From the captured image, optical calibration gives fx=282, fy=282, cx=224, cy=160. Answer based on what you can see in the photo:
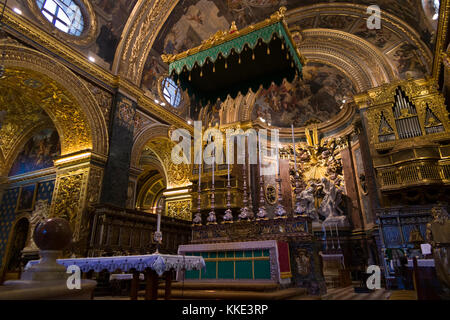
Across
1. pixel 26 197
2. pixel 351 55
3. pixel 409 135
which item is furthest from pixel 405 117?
pixel 26 197

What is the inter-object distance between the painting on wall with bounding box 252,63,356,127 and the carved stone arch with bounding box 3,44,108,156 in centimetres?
738

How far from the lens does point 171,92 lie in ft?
41.7

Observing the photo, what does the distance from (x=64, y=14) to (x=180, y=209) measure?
8.52 metres

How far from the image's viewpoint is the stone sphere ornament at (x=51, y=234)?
2.58m

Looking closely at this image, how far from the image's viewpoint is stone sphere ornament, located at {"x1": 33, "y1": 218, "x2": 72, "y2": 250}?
2.58m

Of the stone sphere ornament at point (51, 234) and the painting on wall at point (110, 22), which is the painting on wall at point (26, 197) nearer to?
the painting on wall at point (110, 22)

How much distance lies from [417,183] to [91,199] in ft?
31.3

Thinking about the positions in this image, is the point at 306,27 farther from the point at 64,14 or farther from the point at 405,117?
the point at 64,14

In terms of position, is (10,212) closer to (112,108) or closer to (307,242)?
(112,108)

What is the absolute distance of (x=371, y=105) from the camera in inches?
394

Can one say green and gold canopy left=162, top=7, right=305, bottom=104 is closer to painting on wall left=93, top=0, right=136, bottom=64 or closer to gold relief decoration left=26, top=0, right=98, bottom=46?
gold relief decoration left=26, top=0, right=98, bottom=46

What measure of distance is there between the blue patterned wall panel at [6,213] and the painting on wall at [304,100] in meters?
11.2

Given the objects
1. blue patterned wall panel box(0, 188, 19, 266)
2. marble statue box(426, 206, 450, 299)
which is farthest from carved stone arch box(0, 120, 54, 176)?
marble statue box(426, 206, 450, 299)

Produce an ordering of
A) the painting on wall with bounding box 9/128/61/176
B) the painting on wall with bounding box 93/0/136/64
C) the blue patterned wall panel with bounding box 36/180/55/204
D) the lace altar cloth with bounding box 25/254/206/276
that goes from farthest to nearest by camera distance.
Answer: the painting on wall with bounding box 9/128/61/176
the blue patterned wall panel with bounding box 36/180/55/204
the painting on wall with bounding box 93/0/136/64
the lace altar cloth with bounding box 25/254/206/276
